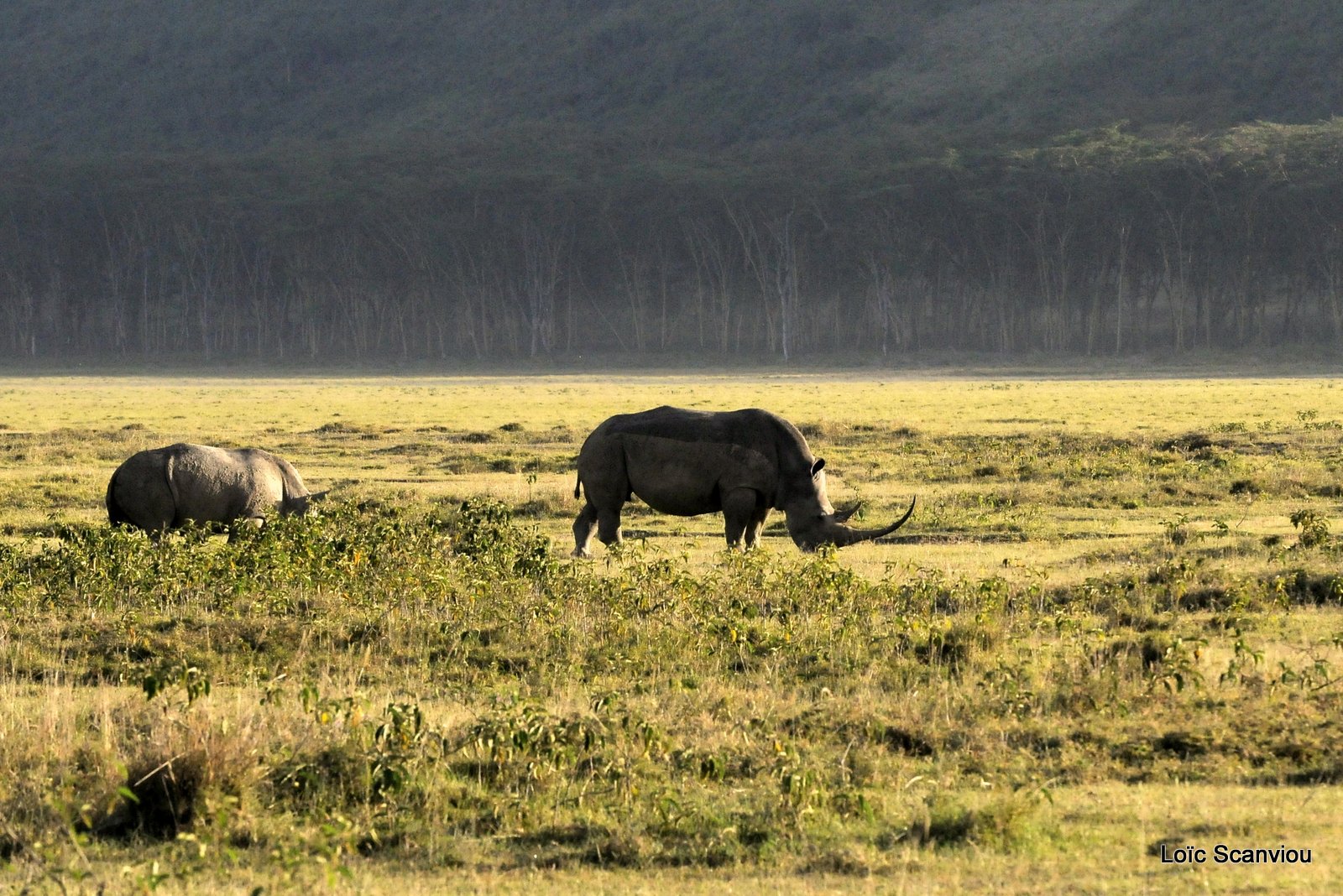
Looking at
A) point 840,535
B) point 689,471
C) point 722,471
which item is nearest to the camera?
point 840,535

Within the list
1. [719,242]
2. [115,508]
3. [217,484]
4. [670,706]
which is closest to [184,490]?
[217,484]

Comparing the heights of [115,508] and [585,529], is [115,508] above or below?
above

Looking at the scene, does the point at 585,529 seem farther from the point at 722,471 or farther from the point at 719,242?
the point at 719,242

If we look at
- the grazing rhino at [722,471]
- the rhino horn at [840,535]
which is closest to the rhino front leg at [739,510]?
the grazing rhino at [722,471]

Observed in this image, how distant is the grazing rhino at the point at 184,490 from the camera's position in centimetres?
1731

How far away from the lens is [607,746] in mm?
9469

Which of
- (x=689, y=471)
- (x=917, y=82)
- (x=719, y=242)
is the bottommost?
(x=689, y=471)

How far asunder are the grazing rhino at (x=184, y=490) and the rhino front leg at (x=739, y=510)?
4622 millimetres

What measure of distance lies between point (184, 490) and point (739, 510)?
→ 5496 millimetres

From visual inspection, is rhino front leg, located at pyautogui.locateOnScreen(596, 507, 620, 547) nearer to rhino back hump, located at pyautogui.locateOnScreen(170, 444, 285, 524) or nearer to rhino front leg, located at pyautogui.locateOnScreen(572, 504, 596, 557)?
rhino front leg, located at pyautogui.locateOnScreen(572, 504, 596, 557)

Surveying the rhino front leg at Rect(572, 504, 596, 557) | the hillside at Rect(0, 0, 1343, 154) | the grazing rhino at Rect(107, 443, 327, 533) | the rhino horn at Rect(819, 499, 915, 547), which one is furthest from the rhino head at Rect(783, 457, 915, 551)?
the hillside at Rect(0, 0, 1343, 154)

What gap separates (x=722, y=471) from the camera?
17531 millimetres

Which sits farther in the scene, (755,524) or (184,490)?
(755,524)

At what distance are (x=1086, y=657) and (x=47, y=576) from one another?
27.5ft
